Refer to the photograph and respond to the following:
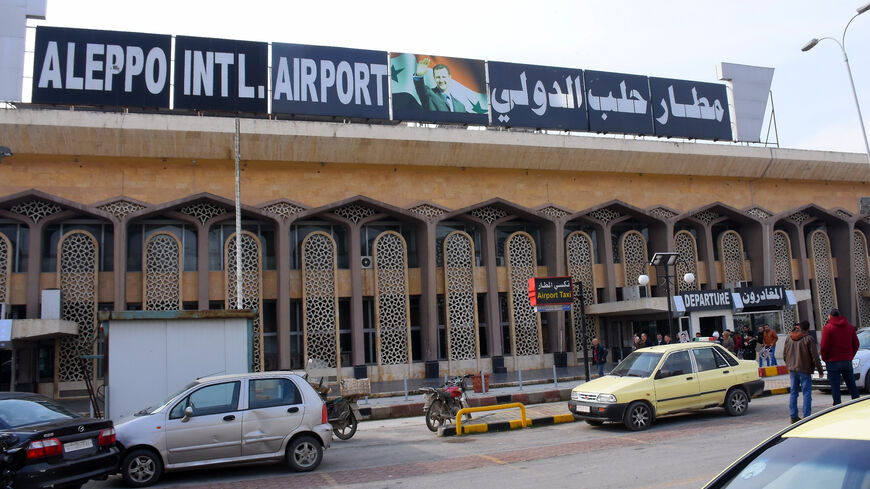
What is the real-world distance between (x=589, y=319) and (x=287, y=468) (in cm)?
2088

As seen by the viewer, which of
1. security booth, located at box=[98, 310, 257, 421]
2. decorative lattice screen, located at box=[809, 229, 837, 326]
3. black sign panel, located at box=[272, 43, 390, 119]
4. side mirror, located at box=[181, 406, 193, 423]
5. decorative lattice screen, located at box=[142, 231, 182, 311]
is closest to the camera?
side mirror, located at box=[181, 406, 193, 423]

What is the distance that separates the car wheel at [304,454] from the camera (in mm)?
9805

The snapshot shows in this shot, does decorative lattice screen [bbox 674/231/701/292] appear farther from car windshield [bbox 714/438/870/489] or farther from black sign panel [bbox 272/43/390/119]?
car windshield [bbox 714/438/870/489]

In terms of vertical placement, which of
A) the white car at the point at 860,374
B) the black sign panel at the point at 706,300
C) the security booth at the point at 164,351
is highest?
the black sign panel at the point at 706,300

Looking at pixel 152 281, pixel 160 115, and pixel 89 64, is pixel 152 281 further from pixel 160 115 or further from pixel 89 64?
pixel 89 64

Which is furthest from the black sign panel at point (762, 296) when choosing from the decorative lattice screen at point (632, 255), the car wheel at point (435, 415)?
the car wheel at point (435, 415)

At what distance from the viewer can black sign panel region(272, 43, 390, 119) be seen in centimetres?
2564

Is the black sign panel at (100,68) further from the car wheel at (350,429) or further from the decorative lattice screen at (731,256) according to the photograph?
the decorative lattice screen at (731,256)

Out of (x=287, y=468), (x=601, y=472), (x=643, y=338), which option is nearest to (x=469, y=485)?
(x=601, y=472)

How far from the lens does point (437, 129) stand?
26.2 meters

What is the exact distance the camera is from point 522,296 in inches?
1096

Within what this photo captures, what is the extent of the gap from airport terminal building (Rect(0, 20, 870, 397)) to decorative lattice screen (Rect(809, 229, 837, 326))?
0.43 ft

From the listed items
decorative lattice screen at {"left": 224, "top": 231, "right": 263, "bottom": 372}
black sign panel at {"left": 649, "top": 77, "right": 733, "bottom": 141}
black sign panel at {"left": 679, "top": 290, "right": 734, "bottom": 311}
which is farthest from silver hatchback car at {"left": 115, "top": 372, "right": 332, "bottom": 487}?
black sign panel at {"left": 649, "top": 77, "right": 733, "bottom": 141}

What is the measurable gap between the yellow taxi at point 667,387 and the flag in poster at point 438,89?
641 inches
